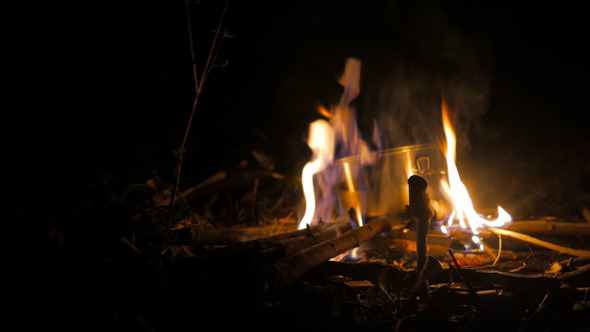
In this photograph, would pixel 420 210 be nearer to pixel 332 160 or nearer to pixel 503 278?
pixel 503 278

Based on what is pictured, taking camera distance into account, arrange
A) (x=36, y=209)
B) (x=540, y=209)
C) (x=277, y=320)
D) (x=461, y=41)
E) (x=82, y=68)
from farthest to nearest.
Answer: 1. (x=461, y=41)
2. (x=540, y=209)
3. (x=82, y=68)
4. (x=36, y=209)
5. (x=277, y=320)

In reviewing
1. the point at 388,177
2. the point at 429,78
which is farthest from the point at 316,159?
the point at 429,78

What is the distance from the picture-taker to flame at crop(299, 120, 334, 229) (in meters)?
4.59

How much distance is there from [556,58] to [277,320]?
7.05 meters

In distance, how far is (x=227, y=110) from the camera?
23.4ft

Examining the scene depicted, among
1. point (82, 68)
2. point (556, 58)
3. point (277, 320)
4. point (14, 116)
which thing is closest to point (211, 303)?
point (277, 320)

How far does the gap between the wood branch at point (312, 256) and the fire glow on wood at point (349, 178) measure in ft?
3.17

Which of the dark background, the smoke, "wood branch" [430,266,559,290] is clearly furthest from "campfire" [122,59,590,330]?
the dark background

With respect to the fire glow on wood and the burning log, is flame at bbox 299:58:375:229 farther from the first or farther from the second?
the burning log

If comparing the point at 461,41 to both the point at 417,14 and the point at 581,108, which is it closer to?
the point at 417,14

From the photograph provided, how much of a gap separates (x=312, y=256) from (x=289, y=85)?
5.64 m

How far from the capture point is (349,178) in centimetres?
461

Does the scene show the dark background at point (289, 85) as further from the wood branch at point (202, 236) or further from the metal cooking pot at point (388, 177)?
the wood branch at point (202, 236)

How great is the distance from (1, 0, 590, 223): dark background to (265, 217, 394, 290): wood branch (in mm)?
3020
